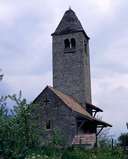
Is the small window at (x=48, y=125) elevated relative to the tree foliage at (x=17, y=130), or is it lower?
elevated

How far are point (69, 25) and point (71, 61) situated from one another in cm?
386

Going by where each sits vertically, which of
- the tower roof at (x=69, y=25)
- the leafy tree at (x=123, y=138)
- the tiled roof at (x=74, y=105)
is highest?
the tower roof at (x=69, y=25)

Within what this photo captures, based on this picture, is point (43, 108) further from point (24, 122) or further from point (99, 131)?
point (24, 122)

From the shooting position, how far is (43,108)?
123 ft

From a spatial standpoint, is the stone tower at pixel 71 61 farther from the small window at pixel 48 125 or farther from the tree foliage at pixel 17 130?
the tree foliage at pixel 17 130

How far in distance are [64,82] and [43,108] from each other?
208 inches

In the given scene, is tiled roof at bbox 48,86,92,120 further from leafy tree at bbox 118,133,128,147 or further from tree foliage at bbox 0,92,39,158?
tree foliage at bbox 0,92,39,158

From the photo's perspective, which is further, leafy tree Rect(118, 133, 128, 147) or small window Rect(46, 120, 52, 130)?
leafy tree Rect(118, 133, 128, 147)

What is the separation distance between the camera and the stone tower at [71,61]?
42.0m

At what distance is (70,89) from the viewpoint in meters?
41.9

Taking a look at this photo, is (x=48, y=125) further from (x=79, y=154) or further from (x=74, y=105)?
(x=79, y=154)

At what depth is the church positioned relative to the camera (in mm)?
37000

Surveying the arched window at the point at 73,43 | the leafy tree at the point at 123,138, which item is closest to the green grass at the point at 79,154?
the leafy tree at the point at 123,138

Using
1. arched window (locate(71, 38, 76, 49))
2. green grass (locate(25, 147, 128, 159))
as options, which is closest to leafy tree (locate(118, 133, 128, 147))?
arched window (locate(71, 38, 76, 49))
